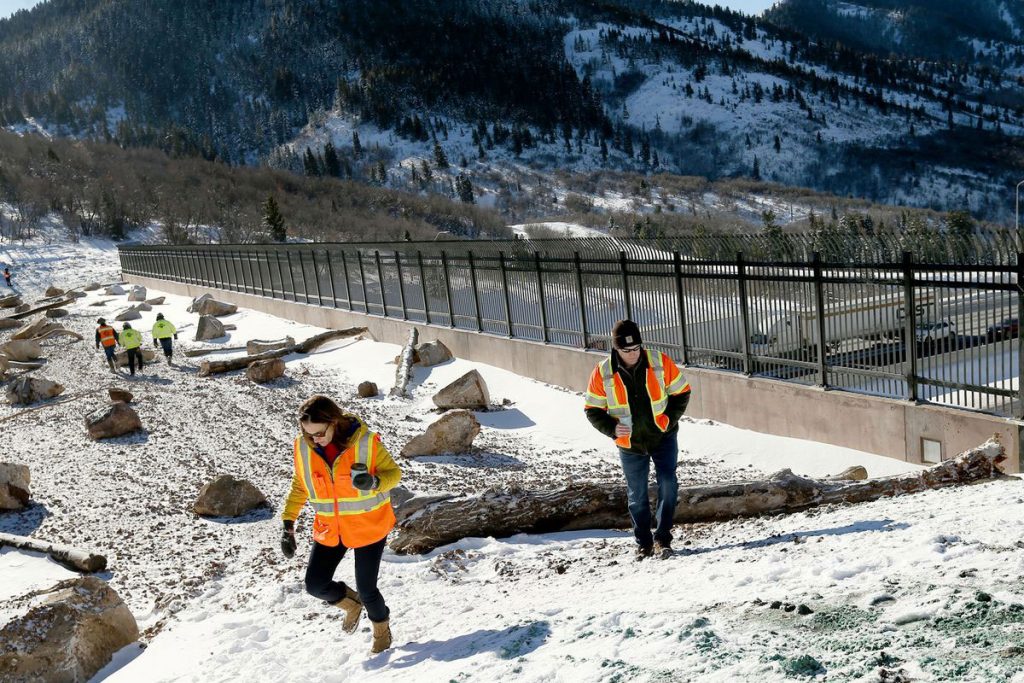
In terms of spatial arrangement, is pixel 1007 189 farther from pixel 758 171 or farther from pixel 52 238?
pixel 52 238

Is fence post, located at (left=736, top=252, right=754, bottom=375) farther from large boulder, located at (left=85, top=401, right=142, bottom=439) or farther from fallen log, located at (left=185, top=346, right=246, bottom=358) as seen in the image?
fallen log, located at (left=185, top=346, right=246, bottom=358)

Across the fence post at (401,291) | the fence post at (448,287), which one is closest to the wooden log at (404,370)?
the fence post at (448,287)

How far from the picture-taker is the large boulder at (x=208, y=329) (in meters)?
26.4

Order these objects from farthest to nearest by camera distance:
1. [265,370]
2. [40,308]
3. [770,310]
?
[40,308] → [265,370] → [770,310]

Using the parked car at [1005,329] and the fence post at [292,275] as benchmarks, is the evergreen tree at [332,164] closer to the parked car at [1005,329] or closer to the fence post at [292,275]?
the fence post at [292,275]

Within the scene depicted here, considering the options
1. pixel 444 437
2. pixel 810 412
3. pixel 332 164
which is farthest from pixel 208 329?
pixel 332 164

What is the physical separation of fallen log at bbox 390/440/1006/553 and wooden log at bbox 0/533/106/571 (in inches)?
111

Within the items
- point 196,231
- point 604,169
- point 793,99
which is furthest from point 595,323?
point 793,99

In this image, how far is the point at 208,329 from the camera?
26.4 meters

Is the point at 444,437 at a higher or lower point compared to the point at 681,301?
lower

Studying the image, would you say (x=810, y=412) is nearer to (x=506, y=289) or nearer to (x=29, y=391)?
(x=506, y=289)

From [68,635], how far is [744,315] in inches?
333

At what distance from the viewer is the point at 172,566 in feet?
25.8

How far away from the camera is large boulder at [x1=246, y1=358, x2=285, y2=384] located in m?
17.7
